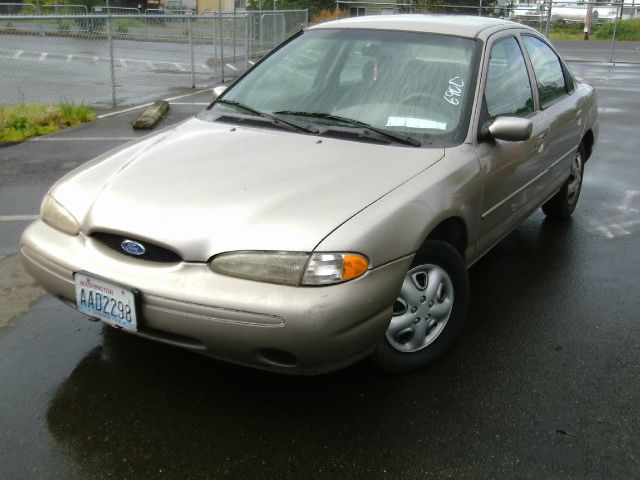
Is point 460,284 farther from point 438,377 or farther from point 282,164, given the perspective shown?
point 282,164

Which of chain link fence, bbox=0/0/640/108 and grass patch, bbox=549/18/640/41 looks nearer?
chain link fence, bbox=0/0/640/108

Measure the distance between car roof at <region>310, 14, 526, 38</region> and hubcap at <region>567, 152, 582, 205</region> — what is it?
4.91 ft

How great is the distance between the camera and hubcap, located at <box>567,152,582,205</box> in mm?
5380

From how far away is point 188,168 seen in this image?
3117mm

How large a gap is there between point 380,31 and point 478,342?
74.9 inches

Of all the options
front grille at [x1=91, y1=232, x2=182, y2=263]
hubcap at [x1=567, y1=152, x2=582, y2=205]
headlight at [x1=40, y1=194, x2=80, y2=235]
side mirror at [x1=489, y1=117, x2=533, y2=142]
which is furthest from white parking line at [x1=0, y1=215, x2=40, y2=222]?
hubcap at [x1=567, y1=152, x2=582, y2=205]

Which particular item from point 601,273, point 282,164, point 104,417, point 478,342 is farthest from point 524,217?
point 104,417

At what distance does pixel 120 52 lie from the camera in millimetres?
12914

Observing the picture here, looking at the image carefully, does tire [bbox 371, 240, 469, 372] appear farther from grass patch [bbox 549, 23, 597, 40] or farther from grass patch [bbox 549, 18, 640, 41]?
grass patch [bbox 549, 23, 597, 40]

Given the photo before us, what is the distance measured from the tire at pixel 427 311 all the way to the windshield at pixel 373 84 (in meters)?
0.66

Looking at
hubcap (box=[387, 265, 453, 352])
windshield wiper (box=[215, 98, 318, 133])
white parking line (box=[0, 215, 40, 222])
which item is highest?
windshield wiper (box=[215, 98, 318, 133])

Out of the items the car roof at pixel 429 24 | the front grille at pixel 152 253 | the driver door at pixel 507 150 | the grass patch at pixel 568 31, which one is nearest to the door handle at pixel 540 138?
the driver door at pixel 507 150

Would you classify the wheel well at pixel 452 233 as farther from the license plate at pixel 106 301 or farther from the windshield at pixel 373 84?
the license plate at pixel 106 301

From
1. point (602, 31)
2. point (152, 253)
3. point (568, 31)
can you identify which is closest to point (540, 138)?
point (152, 253)
